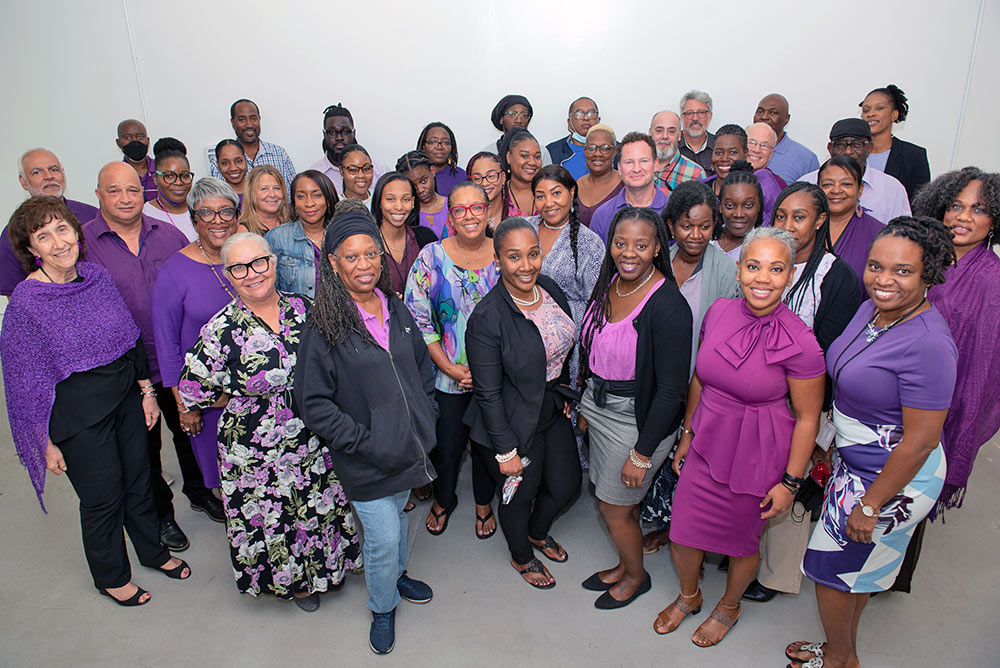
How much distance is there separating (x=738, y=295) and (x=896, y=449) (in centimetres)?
98

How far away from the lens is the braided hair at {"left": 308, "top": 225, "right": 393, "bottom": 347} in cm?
229

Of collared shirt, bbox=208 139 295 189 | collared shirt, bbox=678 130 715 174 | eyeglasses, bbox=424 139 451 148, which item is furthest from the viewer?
collared shirt, bbox=208 139 295 189

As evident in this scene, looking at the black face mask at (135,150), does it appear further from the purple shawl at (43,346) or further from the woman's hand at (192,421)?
the woman's hand at (192,421)

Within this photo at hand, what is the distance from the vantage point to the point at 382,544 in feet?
8.24

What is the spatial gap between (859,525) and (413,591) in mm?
1983

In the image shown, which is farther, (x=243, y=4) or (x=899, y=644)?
(x=243, y=4)

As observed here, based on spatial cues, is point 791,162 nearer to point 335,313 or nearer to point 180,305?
point 335,313

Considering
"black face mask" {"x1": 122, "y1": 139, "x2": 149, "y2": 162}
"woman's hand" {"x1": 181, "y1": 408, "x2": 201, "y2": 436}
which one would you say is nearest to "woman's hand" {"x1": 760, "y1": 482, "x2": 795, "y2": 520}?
"woman's hand" {"x1": 181, "y1": 408, "x2": 201, "y2": 436}

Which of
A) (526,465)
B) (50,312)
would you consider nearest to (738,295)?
(526,465)

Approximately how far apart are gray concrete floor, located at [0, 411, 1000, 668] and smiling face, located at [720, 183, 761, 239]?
178cm

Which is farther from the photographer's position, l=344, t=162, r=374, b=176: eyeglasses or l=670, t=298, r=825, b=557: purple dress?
l=344, t=162, r=374, b=176: eyeglasses

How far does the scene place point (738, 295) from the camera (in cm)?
274

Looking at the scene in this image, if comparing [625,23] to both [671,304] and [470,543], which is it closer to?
[671,304]

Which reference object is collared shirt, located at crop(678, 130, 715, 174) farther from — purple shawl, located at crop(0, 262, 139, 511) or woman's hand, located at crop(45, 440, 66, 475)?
woman's hand, located at crop(45, 440, 66, 475)
